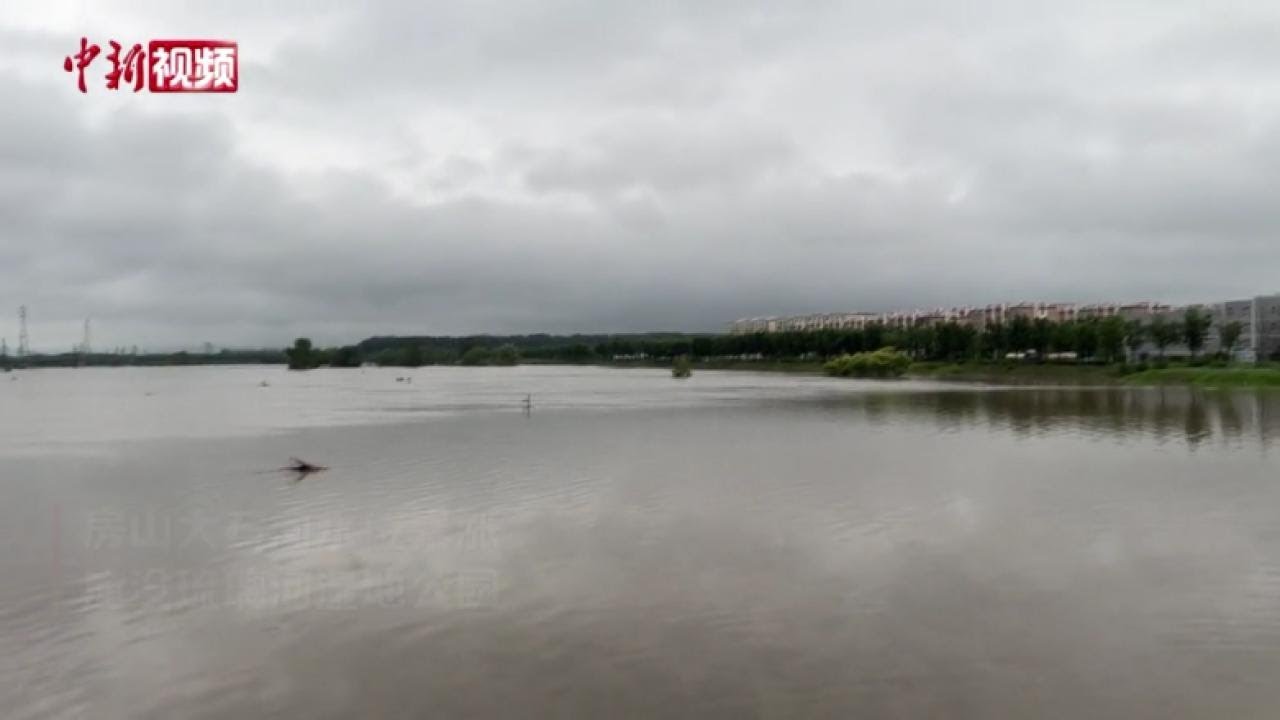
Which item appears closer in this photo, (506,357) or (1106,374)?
(1106,374)

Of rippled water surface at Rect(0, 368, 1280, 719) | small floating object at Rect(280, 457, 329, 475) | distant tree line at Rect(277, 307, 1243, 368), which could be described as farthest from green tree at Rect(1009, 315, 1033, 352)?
small floating object at Rect(280, 457, 329, 475)

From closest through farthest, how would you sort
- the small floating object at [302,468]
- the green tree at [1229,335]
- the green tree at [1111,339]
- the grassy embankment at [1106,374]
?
1. the small floating object at [302,468]
2. the grassy embankment at [1106,374]
3. the green tree at [1229,335]
4. the green tree at [1111,339]

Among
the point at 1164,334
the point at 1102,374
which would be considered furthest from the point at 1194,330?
the point at 1102,374

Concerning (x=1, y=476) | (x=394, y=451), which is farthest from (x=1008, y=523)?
(x=1, y=476)

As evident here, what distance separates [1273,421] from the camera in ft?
96.6

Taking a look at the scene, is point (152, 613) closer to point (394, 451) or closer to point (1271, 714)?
point (1271, 714)

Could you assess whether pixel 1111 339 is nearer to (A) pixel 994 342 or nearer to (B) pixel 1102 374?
(B) pixel 1102 374

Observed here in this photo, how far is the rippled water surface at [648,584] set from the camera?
7.04 metres

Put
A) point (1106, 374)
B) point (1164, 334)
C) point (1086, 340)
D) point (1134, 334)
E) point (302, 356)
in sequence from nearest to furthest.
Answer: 1. point (1106, 374)
2. point (1164, 334)
3. point (1086, 340)
4. point (1134, 334)
5. point (302, 356)

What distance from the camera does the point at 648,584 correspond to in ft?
32.4

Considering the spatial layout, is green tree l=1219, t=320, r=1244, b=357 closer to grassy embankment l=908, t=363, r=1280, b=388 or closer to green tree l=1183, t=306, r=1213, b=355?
green tree l=1183, t=306, r=1213, b=355

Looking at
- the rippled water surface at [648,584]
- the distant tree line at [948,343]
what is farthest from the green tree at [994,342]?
the rippled water surface at [648,584]

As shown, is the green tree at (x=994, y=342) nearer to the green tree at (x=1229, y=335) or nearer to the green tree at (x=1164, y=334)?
the green tree at (x=1164, y=334)

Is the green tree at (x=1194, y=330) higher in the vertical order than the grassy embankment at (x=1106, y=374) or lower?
higher
